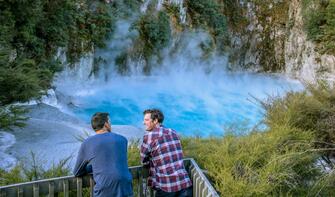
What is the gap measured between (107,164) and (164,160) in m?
0.88

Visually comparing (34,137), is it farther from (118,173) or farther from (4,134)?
(118,173)

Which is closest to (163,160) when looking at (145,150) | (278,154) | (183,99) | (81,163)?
(145,150)

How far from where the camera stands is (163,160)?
4.61 m

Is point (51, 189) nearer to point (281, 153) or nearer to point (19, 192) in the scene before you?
point (19, 192)

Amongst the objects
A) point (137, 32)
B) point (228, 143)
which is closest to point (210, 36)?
point (137, 32)

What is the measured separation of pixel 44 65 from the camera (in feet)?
37.9

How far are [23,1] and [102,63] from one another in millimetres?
7507

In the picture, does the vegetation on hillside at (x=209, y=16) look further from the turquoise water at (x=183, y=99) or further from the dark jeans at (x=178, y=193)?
the dark jeans at (x=178, y=193)

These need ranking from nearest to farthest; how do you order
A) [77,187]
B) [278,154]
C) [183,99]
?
[77,187], [278,154], [183,99]

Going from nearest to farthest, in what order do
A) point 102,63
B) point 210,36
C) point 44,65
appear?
point 44,65, point 102,63, point 210,36

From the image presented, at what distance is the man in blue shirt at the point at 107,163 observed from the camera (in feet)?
12.7

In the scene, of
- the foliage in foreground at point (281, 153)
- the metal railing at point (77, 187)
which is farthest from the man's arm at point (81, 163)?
the foliage in foreground at point (281, 153)

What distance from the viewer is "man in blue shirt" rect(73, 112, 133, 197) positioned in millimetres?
3885

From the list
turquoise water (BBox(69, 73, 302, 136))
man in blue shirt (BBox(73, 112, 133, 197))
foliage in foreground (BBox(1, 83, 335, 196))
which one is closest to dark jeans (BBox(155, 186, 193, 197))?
foliage in foreground (BBox(1, 83, 335, 196))
